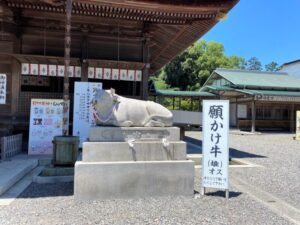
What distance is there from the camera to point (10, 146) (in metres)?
7.36

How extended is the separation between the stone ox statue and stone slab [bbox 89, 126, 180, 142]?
130 millimetres

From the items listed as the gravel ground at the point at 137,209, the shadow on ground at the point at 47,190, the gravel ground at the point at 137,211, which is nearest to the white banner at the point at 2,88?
the shadow on ground at the point at 47,190

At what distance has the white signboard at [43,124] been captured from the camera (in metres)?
7.77

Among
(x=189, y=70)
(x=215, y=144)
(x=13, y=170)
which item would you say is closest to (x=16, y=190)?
(x=13, y=170)

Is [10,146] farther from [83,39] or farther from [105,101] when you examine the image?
[83,39]

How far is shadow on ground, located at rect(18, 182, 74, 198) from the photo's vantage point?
468 cm

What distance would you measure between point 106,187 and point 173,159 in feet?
4.00

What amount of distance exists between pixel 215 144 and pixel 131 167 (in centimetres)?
146

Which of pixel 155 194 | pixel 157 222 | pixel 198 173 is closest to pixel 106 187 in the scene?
pixel 155 194

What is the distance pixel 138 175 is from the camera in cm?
457

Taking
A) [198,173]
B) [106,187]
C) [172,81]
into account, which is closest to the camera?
[106,187]

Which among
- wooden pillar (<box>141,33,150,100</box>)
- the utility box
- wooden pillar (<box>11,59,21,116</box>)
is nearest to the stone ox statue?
the utility box

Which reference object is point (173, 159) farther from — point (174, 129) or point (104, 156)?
point (104, 156)

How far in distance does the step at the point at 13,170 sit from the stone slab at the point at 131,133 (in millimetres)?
1738
